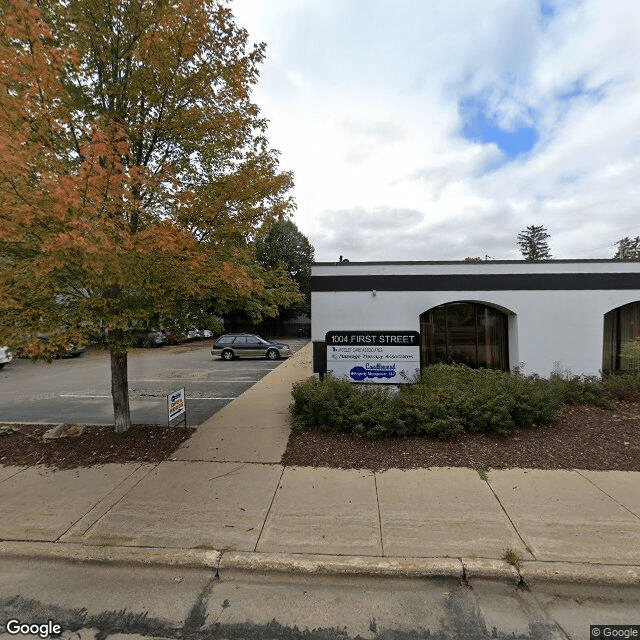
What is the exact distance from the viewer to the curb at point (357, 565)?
9.29 feet

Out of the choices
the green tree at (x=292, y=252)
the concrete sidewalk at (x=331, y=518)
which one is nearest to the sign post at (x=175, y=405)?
the concrete sidewalk at (x=331, y=518)

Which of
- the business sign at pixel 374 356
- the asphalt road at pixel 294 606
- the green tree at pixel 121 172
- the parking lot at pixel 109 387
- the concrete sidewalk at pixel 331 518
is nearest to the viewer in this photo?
the asphalt road at pixel 294 606

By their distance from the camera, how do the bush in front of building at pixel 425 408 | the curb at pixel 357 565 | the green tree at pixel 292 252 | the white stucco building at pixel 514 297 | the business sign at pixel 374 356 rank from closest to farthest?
the curb at pixel 357 565, the bush in front of building at pixel 425 408, the business sign at pixel 374 356, the white stucco building at pixel 514 297, the green tree at pixel 292 252

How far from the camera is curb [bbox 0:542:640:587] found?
111 inches

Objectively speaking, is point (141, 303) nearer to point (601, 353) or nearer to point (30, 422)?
point (30, 422)

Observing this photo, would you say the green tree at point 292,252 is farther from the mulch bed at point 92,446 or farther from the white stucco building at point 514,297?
the mulch bed at point 92,446

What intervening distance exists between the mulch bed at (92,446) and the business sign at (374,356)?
10.5 ft

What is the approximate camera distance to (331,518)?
3.63m

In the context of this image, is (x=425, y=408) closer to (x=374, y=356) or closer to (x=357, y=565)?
(x=374, y=356)

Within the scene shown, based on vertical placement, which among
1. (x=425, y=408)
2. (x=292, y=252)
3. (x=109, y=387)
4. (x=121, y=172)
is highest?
(x=292, y=252)

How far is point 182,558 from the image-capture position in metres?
3.08

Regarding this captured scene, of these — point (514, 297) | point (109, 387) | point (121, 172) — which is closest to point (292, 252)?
point (109, 387)

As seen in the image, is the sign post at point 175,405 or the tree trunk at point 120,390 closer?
the tree trunk at point 120,390

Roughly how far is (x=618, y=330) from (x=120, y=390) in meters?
12.4
